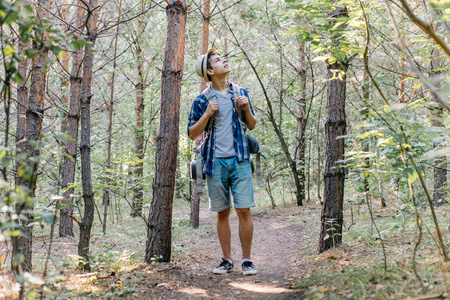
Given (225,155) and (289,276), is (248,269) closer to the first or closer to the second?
(289,276)

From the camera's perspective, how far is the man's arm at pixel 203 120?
13.7ft

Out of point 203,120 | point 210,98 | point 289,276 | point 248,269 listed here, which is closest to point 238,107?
point 210,98

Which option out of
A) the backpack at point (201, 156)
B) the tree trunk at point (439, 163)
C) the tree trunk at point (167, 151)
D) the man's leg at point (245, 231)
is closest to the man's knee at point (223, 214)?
the man's leg at point (245, 231)

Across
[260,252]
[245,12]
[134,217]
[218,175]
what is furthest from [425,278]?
[134,217]

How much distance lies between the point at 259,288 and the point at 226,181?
1.33 m

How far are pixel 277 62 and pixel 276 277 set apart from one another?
8.97 m

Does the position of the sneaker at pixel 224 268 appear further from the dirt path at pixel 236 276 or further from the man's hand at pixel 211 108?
the man's hand at pixel 211 108

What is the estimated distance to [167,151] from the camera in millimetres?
4312

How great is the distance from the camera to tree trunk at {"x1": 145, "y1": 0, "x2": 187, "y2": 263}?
14.1 feet

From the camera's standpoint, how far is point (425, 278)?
245cm

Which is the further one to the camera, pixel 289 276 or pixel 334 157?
pixel 334 157

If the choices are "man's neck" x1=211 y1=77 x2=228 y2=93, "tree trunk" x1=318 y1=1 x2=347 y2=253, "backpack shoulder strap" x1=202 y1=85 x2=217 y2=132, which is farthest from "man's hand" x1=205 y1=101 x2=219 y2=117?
"tree trunk" x1=318 y1=1 x2=347 y2=253

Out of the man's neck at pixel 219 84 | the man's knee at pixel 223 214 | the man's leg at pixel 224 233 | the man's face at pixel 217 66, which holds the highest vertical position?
the man's face at pixel 217 66

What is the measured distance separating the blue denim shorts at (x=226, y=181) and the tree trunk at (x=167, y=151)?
0.52 m
